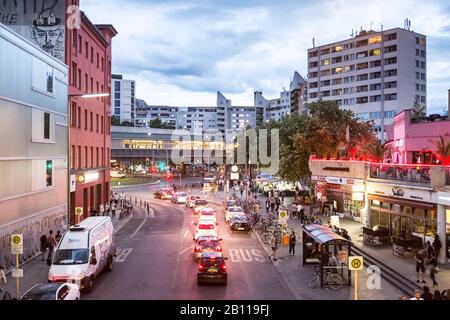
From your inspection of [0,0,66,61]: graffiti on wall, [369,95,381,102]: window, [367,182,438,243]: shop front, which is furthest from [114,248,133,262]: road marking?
[369,95,381,102]: window

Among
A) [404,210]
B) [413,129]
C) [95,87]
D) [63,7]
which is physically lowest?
[404,210]

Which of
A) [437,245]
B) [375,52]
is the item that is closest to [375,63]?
[375,52]

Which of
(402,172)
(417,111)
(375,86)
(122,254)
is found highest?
(375,86)

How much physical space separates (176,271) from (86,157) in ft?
91.4

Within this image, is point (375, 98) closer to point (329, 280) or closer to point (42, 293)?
point (329, 280)

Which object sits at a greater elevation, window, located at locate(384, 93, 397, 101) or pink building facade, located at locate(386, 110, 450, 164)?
window, located at locate(384, 93, 397, 101)

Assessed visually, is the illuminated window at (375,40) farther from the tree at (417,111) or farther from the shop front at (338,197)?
the shop front at (338,197)

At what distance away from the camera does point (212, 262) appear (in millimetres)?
22422

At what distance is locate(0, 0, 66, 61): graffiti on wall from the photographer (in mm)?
40500

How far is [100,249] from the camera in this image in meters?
23.9

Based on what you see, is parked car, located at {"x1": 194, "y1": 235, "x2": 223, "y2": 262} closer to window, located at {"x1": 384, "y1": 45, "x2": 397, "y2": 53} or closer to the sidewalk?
the sidewalk
